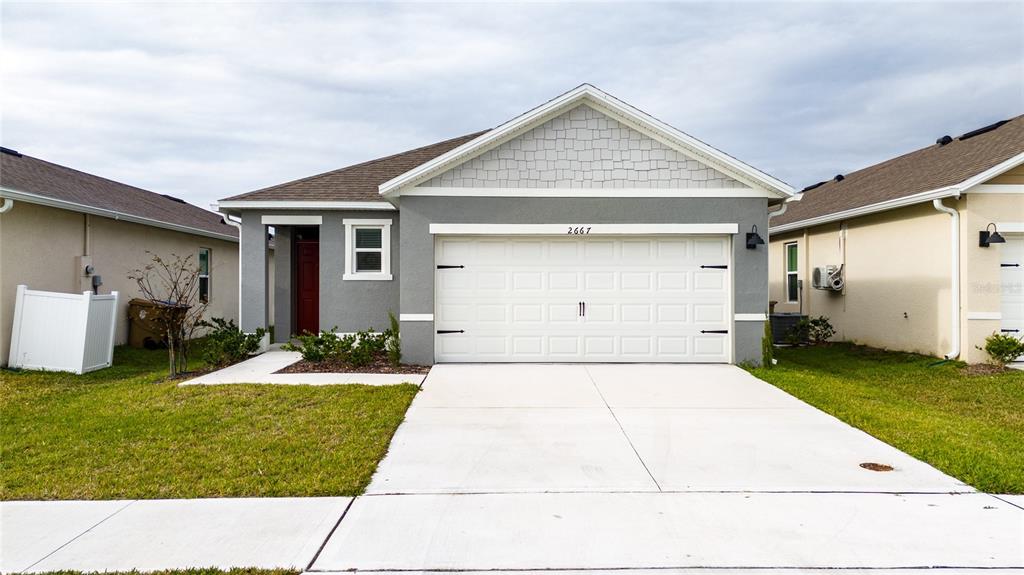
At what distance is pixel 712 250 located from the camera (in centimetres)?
1048

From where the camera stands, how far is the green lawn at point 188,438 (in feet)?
15.4

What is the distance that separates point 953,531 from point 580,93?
8.16 meters

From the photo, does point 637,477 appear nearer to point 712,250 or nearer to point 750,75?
point 712,250

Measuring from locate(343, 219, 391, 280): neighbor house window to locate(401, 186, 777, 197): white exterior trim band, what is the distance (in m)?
2.20

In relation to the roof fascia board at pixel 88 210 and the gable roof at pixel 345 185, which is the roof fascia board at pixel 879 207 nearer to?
the gable roof at pixel 345 185

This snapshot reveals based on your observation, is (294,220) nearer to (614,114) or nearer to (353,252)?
(353,252)

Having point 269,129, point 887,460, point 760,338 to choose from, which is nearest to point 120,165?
point 269,129

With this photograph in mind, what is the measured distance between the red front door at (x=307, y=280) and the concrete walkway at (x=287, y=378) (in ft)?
11.0

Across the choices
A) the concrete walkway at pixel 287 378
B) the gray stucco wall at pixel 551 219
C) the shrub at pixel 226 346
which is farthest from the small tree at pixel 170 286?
the gray stucco wall at pixel 551 219

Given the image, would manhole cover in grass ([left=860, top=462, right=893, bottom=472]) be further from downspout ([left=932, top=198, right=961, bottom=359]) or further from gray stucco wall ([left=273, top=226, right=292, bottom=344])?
gray stucco wall ([left=273, top=226, right=292, bottom=344])

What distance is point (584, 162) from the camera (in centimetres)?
1035

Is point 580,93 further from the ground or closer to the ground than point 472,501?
further from the ground

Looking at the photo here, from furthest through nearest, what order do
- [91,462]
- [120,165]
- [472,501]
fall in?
[120,165]
[91,462]
[472,501]

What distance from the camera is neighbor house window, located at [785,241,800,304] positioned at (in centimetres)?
1680
